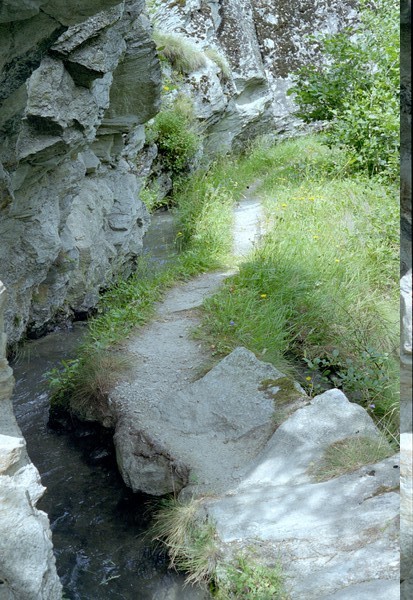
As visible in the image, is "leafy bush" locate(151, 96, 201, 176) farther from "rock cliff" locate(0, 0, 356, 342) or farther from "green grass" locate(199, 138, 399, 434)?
A: "green grass" locate(199, 138, 399, 434)

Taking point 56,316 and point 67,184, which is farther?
point 56,316

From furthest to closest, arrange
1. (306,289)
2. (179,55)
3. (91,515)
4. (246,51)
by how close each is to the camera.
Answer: (246,51) → (179,55) → (306,289) → (91,515)

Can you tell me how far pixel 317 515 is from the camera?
11.4ft

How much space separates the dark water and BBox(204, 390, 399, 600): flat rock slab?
1.55 feet

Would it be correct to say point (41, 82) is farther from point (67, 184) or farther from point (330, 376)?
point (330, 376)

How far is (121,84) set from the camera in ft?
21.0

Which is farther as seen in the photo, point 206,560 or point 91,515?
point 91,515

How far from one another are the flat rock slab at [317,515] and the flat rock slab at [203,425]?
0.64 feet

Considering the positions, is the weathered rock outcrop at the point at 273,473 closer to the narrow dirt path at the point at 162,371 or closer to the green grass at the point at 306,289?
the narrow dirt path at the point at 162,371

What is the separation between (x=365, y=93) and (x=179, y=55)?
154 inches

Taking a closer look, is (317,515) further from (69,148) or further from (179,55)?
(179,55)

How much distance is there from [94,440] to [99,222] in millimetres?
2787

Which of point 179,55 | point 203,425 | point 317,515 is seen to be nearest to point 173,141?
point 179,55

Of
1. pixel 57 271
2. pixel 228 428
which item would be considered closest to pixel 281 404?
pixel 228 428
